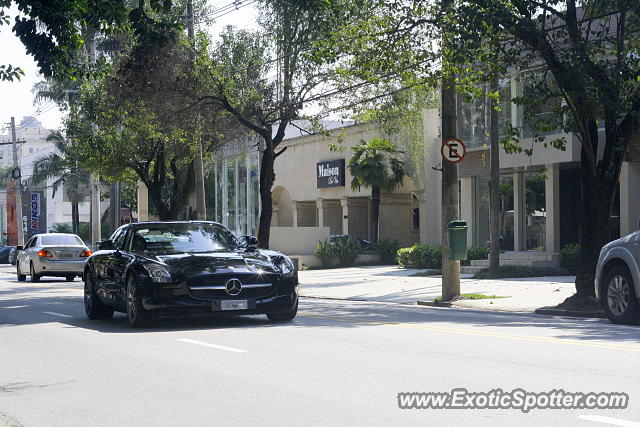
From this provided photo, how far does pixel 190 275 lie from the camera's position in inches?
530

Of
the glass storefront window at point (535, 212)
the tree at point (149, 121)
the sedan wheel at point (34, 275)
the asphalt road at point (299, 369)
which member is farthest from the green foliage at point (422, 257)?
the asphalt road at point (299, 369)

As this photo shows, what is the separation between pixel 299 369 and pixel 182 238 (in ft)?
19.7

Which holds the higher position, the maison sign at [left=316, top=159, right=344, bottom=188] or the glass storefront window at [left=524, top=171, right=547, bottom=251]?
the maison sign at [left=316, top=159, right=344, bottom=188]

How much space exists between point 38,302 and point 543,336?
12.8m

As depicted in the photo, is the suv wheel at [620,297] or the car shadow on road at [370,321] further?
the suv wheel at [620,297]

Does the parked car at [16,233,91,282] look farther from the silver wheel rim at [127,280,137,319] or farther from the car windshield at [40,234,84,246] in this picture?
the silver wheel rim at [127,280,137,319]

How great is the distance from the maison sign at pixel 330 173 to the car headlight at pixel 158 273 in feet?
120

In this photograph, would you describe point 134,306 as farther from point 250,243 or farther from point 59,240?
point 59,240

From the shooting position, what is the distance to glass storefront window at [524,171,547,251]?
3431 cm

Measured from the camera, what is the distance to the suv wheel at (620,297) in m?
13.9

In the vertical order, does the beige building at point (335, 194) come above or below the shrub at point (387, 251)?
above

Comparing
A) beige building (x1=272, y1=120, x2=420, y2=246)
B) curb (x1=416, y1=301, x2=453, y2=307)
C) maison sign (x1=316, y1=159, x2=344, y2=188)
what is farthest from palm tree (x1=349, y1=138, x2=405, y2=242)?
curb (x1=416, y1=301, x2=453, y2=307)

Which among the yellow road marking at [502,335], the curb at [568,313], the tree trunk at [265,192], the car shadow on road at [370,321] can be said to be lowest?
the curb at [568,313]

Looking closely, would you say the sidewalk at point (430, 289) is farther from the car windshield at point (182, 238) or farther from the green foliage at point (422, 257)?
the car windshield at point (182, 238)
